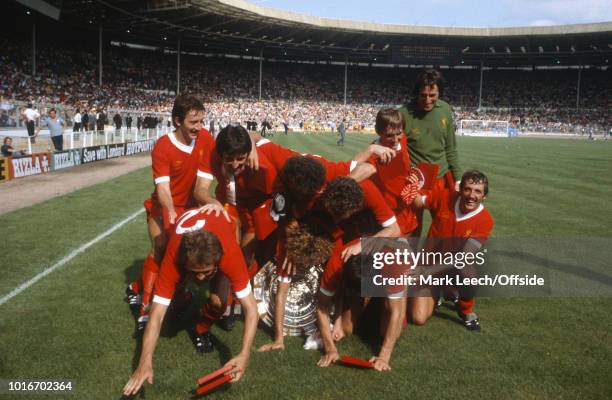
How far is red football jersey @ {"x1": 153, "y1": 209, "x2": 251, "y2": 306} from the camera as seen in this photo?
353 cm

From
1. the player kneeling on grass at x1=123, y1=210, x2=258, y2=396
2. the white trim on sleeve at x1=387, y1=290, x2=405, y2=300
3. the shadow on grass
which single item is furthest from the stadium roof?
the white trim on sleeve at x1=387, y1=290, x2=405, y2=300

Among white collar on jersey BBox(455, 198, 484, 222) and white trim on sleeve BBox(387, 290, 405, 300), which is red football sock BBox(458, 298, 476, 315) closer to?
white collar on jersey BBox(455, 198, 484, 222)

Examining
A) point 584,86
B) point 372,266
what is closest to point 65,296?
point 372,266

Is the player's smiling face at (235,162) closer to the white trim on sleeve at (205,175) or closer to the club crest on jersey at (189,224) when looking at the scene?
the white trim on sleeve at (205,175)

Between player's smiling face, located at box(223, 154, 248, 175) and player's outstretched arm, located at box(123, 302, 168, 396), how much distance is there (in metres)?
1.28

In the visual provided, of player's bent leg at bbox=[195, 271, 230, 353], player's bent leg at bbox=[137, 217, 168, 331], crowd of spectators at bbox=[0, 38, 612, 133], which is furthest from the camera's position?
crowd of spectators at bbox=[0, 38, 612, 133]

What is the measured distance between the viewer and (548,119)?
194ft

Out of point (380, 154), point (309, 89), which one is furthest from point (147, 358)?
point (309, 89)

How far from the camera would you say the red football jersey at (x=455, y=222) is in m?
4.78

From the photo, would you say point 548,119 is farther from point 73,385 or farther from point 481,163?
point 73,385

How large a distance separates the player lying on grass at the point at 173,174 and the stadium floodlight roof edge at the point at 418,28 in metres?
43.5

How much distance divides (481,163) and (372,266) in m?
17.7

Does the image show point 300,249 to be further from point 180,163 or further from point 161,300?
point 180,163

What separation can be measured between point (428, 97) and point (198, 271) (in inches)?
121
